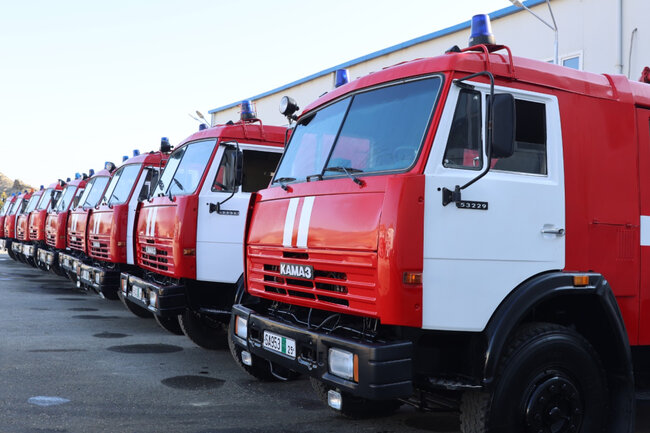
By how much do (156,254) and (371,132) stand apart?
12.9 ft

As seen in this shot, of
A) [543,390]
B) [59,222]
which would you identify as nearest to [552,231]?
[543,390]

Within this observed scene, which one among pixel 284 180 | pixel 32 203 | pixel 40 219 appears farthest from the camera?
pixel 32 203

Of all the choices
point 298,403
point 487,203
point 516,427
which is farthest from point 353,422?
point 487,203

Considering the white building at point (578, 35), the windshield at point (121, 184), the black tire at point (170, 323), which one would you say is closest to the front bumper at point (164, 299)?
the black tire at point (170, 323)

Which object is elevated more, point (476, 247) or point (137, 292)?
point (476, 247)

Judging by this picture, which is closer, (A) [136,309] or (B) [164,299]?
(B) [164,299]

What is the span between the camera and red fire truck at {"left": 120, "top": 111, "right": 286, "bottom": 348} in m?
6.54

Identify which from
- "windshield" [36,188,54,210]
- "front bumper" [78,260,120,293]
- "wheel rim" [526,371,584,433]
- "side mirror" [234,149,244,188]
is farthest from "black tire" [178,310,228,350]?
"windshield" [36,188,54,210]

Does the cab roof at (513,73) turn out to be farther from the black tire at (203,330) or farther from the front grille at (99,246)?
the front grille at (99,246)

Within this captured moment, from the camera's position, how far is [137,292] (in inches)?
286

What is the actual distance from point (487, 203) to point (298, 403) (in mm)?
2614

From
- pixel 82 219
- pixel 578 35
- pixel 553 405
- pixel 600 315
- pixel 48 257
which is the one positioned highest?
pixel 578 35

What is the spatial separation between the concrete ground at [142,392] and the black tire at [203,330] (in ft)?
0.49

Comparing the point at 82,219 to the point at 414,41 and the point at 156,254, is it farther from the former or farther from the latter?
the point at 414,41
